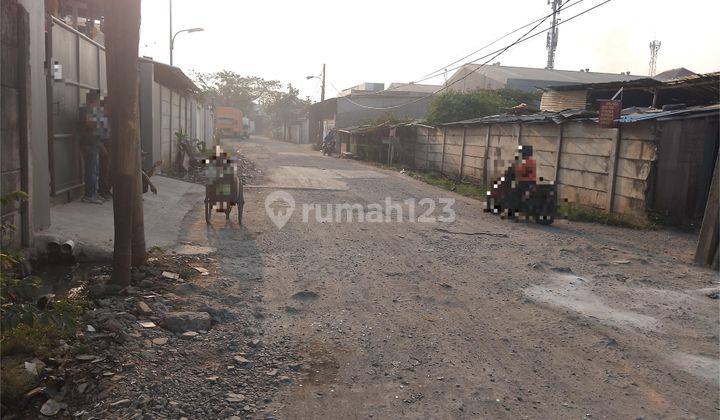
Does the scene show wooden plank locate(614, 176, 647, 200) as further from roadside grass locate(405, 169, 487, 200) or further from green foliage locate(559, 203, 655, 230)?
roadside grass locate(405, 169, 487, 200)

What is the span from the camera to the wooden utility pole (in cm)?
539

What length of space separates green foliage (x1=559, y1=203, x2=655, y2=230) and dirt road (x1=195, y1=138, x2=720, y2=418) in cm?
126

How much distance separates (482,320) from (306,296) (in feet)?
5.97

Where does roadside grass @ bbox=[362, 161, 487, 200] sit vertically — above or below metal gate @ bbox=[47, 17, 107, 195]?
below

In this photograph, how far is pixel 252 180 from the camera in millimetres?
18109

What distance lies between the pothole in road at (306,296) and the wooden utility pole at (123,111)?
1680 mm

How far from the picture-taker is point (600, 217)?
12117 mm

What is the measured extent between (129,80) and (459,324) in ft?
12.9

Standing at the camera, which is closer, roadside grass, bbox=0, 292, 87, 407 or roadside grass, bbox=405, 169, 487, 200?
roadside grass, bbox=0, 292, 87, 407

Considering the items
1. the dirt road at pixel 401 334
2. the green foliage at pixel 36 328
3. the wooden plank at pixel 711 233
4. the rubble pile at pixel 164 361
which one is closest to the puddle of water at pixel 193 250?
the dirt road at pixel 401 334

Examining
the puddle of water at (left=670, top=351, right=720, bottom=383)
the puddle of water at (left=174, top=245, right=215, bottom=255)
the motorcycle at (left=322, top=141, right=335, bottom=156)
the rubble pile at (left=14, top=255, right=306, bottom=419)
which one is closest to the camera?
the rubble pile at (left=14, top=255, right=306, bottom=419)

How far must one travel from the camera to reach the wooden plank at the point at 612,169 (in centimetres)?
1219

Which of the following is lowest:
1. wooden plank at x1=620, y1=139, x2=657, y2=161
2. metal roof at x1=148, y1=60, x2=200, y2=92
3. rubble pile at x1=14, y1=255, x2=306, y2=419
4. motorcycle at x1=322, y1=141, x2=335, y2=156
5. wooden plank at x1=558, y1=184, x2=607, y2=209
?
rubble pile at x1=14, y1=255, x2=306, y2=419

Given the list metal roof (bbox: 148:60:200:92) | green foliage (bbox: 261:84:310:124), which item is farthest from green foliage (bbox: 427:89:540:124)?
green foliage (bbox: 261:84:310:124)
